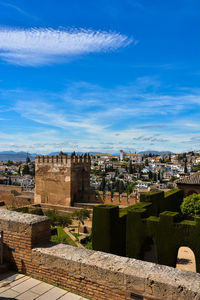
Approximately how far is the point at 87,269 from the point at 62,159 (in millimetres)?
20611

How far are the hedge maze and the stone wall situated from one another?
7.30 metres

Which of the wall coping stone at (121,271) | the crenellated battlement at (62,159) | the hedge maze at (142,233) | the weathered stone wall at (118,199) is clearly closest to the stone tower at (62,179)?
the crenellated battlement at (62,159)

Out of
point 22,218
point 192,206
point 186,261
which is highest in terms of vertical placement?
Result: point 22,218

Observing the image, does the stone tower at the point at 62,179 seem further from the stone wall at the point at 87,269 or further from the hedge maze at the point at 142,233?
the stone wall at the point at 87,269

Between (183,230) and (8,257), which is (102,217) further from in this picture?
(8,257)

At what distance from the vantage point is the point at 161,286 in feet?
11.8

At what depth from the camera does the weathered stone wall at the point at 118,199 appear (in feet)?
73.9

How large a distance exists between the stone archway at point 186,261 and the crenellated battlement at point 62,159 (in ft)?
42.2

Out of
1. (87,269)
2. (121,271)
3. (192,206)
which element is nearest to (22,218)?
(87,269)

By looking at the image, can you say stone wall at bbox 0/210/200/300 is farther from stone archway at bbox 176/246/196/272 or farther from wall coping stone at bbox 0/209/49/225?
stone archway at bbox 176/246/196/272

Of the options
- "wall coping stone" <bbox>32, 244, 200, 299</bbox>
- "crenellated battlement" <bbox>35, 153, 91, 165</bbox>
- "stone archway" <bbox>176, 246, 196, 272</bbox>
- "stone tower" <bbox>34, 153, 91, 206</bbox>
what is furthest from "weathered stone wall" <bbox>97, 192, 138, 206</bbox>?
"wall coping stone" <bbox>32, 244, 200, 299</bbox>

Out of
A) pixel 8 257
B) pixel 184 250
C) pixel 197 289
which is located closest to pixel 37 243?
pixel 8 257

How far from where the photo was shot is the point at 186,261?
13.5 metres

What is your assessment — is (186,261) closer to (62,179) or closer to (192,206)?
(192,206)
